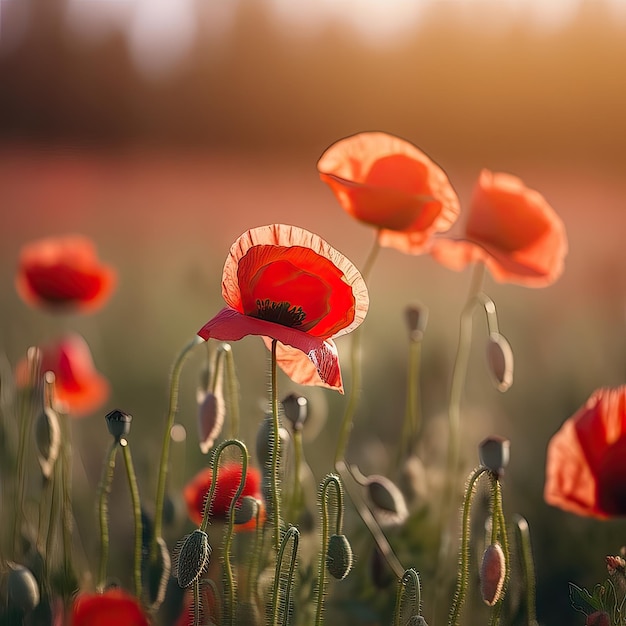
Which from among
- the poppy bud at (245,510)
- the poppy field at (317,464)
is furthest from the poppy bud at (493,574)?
the poppy bud at (245,510)

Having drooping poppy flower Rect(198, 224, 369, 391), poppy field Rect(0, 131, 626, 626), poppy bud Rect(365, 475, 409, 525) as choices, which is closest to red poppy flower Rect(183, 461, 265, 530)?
poppy field Rect(0, 131, 626, 626)

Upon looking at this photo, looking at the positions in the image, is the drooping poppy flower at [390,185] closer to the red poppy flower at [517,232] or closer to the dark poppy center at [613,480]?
the red poppy flower at [517,232]

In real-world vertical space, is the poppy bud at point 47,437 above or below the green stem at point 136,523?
above

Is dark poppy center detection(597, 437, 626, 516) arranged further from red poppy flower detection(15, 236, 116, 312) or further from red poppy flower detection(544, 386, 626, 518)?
red poppy flower detection(15, 236, 116, 312)

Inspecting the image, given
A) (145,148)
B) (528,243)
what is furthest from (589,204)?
(528,243)

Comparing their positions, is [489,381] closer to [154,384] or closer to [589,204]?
[154,384]

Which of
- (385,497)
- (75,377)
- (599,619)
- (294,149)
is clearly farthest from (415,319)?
(294,149)

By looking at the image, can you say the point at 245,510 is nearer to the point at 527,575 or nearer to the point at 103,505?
the point at 103,505

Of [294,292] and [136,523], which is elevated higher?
[294,292]

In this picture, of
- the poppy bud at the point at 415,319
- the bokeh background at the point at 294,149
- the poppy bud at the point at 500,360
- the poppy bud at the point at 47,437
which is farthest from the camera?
the bokeh background at the point at 294,149
